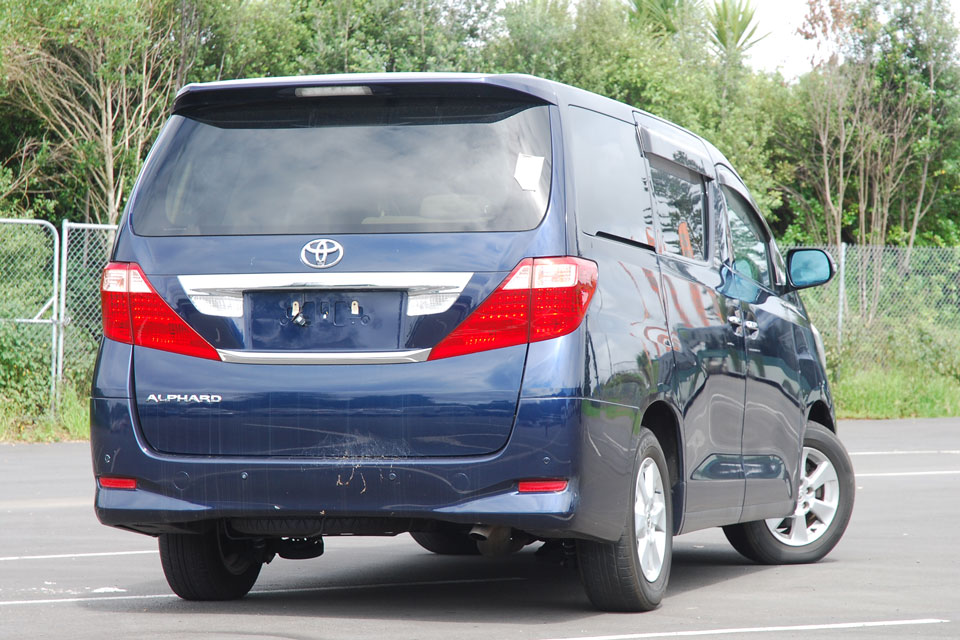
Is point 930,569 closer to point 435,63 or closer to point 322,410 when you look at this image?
point 322,410

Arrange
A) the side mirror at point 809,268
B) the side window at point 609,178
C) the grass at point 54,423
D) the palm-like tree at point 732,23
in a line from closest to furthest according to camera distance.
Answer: the side window at point 609,178
the side mirror at point 809,268
the grass at point 54,423
the palm-like tree at point 732,23

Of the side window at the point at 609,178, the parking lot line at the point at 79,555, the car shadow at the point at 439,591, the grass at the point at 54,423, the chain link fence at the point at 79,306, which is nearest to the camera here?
the side window at the point at 609,178

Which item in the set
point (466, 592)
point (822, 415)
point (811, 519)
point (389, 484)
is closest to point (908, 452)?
point (822, 415)

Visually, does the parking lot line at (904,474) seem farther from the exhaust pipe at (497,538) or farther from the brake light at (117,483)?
the brake light at (117,483)

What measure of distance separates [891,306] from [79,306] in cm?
1089

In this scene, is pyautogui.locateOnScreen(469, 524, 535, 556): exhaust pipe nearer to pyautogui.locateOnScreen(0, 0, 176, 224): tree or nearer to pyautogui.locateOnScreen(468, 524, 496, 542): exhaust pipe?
pyautogui.locateOnScreen(468, 524, 496, 542): exhaust pipe

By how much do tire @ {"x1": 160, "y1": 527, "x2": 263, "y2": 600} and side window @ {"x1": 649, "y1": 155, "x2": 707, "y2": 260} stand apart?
2246 millimetres

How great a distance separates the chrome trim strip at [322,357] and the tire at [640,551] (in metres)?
1.03

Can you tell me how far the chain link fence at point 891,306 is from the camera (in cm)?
2003

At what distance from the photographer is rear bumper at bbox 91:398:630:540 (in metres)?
5.09

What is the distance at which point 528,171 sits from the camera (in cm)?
534

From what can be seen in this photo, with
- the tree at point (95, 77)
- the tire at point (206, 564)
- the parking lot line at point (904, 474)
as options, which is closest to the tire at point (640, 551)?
the tire at point (206, 564)

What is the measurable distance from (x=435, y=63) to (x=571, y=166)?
841 inches

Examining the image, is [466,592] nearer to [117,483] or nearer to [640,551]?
[640,551]
